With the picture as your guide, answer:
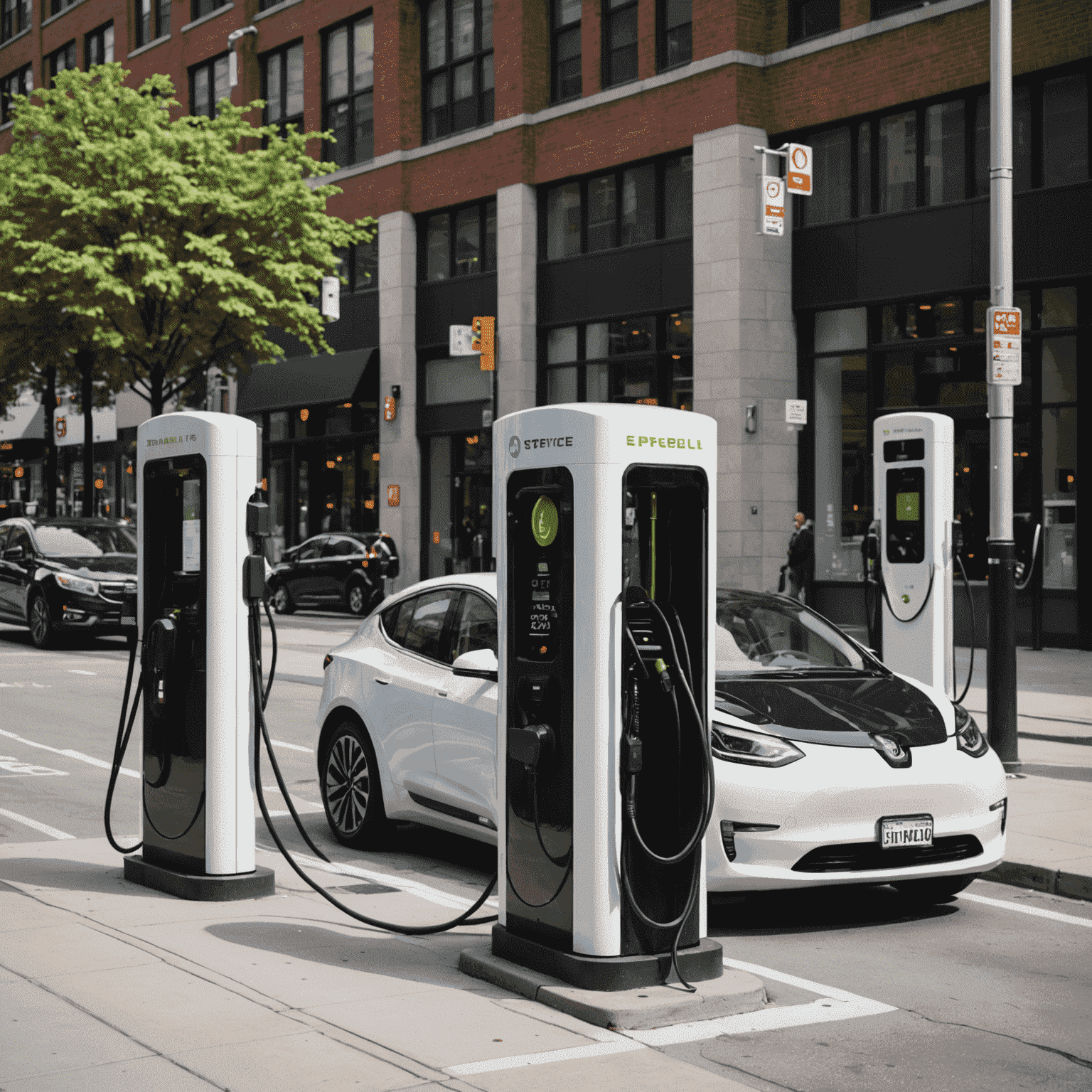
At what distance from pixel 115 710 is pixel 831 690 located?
30.1 ft

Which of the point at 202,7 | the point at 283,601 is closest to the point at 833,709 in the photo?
the point at 283,601

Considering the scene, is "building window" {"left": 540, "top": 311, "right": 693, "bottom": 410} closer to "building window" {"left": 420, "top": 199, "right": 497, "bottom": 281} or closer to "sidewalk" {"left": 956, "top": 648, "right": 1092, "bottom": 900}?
"building window" {"left": 420, "top": 199, "right": 497, "bottom": 281}

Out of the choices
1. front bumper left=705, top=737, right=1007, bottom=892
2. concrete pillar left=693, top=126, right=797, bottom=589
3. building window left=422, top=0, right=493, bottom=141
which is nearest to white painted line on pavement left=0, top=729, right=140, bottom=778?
front bumper left=705, top=737, right=1007, bottom=892

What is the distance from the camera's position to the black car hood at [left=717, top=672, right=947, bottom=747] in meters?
7.18

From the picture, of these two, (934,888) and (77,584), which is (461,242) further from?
(934,888)

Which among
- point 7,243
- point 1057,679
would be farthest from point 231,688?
point 7,243

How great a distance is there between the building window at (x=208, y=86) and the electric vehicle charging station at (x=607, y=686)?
3510 cm

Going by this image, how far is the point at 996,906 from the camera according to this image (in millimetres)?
7641

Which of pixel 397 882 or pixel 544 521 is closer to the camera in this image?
pixel 544 521

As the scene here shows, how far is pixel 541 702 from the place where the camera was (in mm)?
5816

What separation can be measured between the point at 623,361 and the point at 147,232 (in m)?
8.51

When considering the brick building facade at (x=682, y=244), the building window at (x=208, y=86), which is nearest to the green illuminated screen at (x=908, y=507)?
the brick building facade at (x=682, y=244)

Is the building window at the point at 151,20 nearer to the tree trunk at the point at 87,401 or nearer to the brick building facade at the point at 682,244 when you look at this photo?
the brick building facade at the point at 682,244

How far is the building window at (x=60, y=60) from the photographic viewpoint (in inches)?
1852
